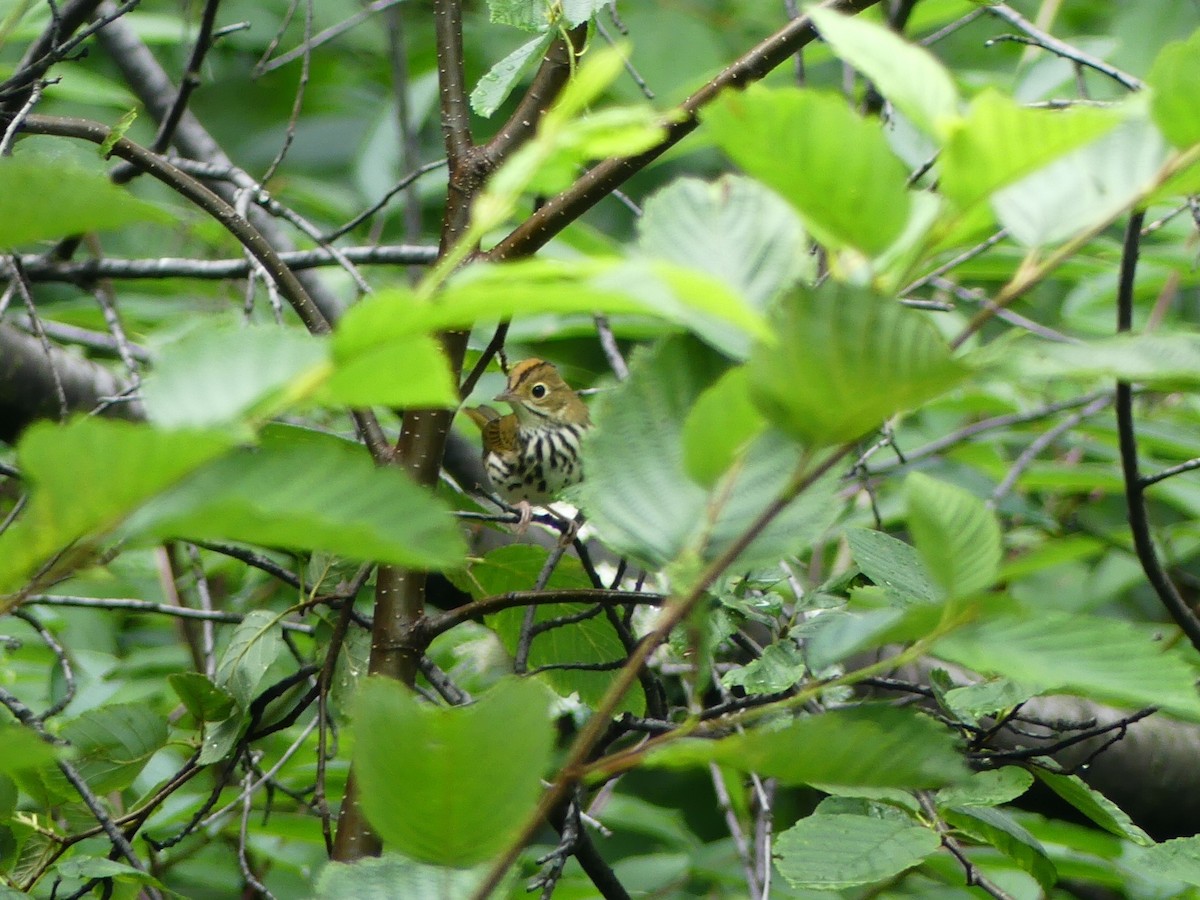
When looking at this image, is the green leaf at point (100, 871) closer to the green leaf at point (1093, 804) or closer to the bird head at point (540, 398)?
the green leaf at point (1093, 804)

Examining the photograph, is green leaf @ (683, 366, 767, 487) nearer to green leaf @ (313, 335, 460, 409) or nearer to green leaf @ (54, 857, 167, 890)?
green leaf @ (313, 335, 460, 409)

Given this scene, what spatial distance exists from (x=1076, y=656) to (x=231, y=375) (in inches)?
9.8

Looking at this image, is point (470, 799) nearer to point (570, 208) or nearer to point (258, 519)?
point (258, 519)

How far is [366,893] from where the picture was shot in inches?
17.1

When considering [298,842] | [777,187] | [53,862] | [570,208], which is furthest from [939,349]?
[298,842]

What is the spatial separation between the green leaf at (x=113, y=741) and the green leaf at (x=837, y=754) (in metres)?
0.60

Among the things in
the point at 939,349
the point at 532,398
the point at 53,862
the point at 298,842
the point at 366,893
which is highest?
the point at 939,349

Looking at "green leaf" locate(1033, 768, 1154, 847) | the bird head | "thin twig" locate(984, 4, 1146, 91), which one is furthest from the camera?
the bird head

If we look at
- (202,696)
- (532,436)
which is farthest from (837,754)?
(532,436)

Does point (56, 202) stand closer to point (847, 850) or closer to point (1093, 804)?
point (847, 850)

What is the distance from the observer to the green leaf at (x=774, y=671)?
0.72 meters

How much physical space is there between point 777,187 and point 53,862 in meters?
0.72

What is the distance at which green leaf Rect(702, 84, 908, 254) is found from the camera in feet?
1.08

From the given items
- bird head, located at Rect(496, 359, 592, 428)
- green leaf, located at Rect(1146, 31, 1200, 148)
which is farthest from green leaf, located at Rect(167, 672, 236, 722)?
bird head, located at Rect(496, 359, 592, 428)
